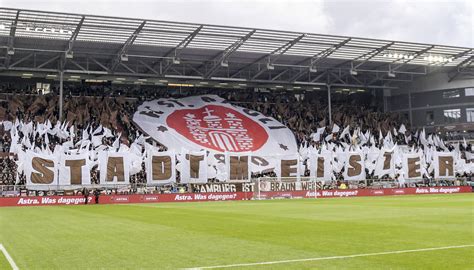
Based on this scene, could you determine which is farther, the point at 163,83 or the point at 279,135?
the point at 163,83

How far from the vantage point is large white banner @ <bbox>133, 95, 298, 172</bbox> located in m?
59.2

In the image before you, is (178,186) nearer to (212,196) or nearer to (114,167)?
(212,196)

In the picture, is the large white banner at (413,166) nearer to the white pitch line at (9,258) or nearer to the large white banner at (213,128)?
the large white banner at (213,128)

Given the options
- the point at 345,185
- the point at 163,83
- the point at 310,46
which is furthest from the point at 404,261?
the point at 163,83

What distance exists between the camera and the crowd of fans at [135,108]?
56.3 m

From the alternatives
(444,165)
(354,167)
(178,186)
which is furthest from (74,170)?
(444,165)

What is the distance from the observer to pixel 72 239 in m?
14.8

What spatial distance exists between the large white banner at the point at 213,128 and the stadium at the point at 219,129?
0.22 metres

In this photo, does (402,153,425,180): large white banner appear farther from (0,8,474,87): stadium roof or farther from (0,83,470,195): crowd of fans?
(0,8,474,87): stadium roof

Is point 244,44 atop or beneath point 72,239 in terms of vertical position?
atop

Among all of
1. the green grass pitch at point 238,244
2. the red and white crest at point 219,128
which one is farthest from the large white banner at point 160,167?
the green grass pitch at point 238,244

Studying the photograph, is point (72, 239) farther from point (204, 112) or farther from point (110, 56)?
point (204, 112)

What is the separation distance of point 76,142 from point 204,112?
59.7 ft

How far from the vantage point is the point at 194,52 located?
193 ft
